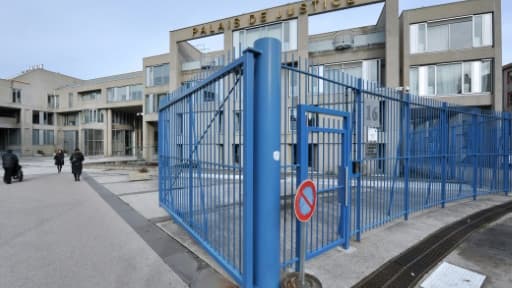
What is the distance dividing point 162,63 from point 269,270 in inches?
1021

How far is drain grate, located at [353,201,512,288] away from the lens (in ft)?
10.4

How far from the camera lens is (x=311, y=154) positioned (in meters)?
3.66

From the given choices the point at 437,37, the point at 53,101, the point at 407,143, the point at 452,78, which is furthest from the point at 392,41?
the point at 53,101

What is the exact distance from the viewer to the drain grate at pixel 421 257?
3173mm

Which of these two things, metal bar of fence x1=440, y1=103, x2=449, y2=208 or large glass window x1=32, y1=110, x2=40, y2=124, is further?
large glass window x1=32, y1=110, x2=40, y2=124

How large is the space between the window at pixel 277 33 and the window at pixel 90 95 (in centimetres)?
2762

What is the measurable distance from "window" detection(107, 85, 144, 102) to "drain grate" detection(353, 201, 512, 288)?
106 ft

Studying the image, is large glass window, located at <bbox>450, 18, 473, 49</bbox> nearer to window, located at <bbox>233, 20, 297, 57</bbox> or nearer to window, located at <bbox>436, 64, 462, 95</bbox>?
window, located at <bbox>436, 64, 462, 95</bbox>

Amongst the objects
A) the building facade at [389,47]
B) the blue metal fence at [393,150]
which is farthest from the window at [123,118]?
the blue metal fence at [393,150]

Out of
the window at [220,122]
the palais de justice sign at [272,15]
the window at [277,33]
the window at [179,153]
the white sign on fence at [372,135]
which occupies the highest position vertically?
the palais de justice sign at [272,15]

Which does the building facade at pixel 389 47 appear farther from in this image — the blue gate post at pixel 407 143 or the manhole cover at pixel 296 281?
the manhole cover at pixel 296 281

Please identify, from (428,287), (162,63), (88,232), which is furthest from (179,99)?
(162,63)

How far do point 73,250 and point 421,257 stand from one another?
5.84m

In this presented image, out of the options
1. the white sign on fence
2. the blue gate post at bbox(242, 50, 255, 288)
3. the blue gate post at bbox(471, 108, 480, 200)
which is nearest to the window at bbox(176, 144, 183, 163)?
the blue gate post at bbox(242, 50, 255, 288)
